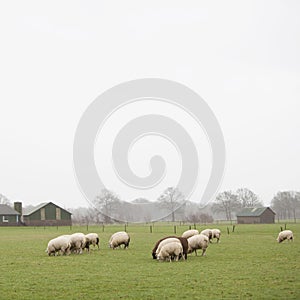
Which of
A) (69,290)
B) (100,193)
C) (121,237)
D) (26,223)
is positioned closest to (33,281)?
(69,290)

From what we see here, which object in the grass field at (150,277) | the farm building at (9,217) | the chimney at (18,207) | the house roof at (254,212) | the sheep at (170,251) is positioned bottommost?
→ the grass field at (150,277)

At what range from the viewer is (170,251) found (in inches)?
885

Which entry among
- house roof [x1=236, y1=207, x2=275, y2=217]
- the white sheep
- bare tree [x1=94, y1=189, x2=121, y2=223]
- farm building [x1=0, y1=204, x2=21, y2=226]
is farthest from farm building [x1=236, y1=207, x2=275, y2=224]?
the white sheep

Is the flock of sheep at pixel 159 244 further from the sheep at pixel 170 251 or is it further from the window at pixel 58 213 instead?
the window at pixel 58 213

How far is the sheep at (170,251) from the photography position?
22.4 meters

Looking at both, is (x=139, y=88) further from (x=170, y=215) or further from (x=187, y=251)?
(x=187, y=251)

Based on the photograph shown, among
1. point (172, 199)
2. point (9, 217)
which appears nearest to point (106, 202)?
point (172, 199)

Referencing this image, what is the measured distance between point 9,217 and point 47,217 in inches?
315

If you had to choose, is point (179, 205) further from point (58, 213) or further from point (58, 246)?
point (58, 246)

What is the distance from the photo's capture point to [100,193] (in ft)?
460

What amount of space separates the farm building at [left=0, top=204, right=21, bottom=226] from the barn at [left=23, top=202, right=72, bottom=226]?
6.06ft

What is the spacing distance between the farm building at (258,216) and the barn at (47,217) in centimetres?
3820

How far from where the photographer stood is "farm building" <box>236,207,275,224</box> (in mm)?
100912

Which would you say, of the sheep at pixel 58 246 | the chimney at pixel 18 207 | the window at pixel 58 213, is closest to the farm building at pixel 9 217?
the chimney at pixel 18 207
